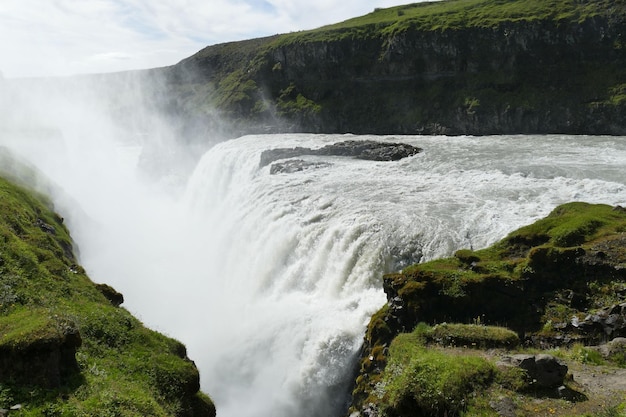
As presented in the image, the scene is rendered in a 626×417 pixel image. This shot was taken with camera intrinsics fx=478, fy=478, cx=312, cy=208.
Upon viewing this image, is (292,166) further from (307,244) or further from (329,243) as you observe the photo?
(329,243)

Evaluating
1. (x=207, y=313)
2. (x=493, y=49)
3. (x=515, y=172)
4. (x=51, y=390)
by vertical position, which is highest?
(x=493, y=49)

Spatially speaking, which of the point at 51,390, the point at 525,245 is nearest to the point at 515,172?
the point at 525,245

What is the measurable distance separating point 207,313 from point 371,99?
5843cm

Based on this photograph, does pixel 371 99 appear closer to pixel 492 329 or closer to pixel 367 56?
pixel 367 56

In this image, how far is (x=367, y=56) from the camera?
82438mm

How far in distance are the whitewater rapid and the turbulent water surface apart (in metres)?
0.08

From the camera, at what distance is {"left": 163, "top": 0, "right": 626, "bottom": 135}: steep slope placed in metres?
60.3

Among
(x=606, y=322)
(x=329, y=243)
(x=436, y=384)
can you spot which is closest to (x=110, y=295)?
(x=329, y=243)

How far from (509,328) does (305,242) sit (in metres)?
12.9

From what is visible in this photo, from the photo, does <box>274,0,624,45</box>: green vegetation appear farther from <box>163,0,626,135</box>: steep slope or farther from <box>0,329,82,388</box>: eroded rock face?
<box>0,329,82,388</box>: eroded rock face

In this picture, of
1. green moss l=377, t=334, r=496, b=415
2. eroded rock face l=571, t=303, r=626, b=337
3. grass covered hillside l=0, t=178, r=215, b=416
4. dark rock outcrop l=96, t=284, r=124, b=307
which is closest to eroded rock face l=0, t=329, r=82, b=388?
grass covered hillside l=0, t=178, r=215, b=416

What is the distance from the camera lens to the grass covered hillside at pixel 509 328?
8648 mm

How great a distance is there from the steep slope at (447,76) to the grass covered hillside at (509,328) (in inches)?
1891

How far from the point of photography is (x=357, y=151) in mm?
45844
